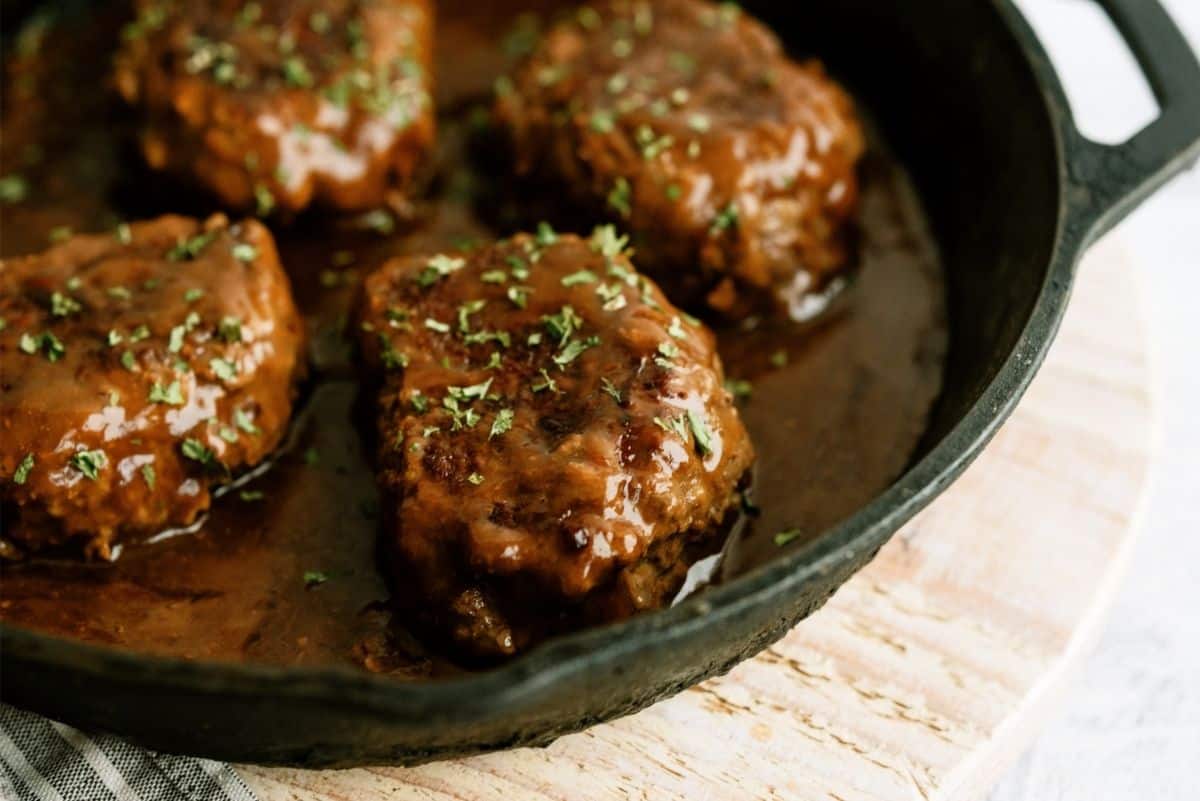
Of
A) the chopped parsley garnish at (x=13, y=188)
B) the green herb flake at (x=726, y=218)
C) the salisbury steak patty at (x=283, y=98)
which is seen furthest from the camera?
the chopped parsley garnish at (x=13, y=188)

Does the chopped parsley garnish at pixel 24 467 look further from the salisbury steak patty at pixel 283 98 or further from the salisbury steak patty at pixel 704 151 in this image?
the salisbury steak patty at pixel 704 151

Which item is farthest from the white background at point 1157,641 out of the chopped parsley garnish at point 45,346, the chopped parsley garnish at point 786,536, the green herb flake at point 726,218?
the chopped parsley garnish at point 45,346

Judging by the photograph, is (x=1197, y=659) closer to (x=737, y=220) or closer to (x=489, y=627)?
(x=737, y=220)

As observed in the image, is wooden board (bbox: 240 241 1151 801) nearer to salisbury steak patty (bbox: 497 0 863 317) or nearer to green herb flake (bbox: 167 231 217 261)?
salisbury steak patty (bbox: 497 0 863 317)

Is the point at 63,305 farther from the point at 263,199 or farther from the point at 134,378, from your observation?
the point at 263,199

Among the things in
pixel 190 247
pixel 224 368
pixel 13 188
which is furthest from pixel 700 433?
pixel 13 188

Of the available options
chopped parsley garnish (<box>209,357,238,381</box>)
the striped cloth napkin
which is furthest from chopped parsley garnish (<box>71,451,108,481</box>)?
the striped cloth napkin
